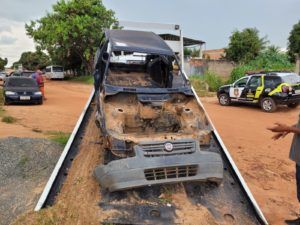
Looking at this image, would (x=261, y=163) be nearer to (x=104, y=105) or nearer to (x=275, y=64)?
(x=104, y=105)

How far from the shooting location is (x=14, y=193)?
5.44m

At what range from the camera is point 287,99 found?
15.1 meters

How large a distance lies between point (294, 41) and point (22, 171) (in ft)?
107

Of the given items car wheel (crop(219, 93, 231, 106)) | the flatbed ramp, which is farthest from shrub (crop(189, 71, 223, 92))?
the flatbed ramp

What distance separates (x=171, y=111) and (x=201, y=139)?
1035 mm

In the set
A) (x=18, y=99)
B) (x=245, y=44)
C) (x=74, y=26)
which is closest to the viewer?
(x=18, y=99)

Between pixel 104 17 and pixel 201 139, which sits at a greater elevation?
pixel 104 17

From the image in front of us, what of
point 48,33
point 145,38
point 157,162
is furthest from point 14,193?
point 48,33

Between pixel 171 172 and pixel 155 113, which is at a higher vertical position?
pixel 155 113

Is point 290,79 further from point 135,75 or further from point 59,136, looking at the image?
point 59,136

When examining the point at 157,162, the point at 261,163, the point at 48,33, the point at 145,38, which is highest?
the point at 48,33

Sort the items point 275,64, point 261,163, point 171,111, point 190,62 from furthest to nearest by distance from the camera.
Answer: point 190,62 < point 275,64 < point 261,163 < point 171,111

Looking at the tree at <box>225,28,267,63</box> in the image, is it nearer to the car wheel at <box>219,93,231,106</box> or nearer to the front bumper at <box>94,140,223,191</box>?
the car wheel at <box>219,93,231,106</box>

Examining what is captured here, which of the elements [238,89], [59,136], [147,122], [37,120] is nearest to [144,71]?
[59,136]
